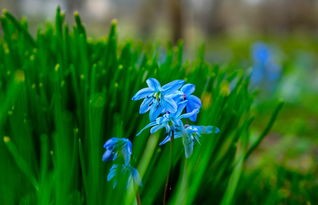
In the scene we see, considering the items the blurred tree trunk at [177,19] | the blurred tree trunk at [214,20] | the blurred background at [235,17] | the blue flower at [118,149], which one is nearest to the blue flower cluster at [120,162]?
the blue flower at [118,149]

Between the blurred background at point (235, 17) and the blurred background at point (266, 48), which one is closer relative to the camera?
the blurred background at point (266, 48)

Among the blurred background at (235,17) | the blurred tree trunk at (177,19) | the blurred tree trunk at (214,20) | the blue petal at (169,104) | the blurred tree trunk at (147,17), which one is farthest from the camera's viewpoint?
the blurred tree trunk at (214,20)

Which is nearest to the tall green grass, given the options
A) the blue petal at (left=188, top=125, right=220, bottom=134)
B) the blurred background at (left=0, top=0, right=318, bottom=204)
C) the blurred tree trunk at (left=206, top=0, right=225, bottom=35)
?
the blue petal at (left=188, top=125, right=220, bottom=134)

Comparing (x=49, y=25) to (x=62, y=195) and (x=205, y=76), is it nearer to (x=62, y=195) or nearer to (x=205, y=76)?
(x=205, y=76)

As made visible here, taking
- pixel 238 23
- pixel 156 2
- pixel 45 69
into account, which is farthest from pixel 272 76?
pixel 238 23

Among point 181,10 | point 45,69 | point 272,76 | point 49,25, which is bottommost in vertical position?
point 272,76

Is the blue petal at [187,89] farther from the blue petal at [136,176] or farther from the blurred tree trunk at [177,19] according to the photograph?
the blurred tree trunk at [177,19]
